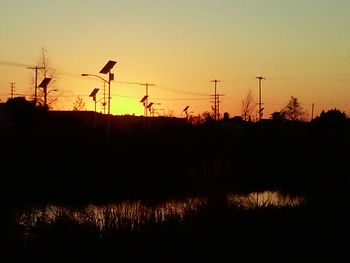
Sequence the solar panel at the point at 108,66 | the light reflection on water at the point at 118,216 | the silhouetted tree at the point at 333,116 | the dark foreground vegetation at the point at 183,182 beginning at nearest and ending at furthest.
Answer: the dark foreground vegetation at the point at 183,182 < the light reflection on water at the point at 118,216 < the solar panel at the point at 108,66 < the silhouetted tree at the point at 333,116

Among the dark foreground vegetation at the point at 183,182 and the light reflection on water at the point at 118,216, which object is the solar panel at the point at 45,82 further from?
the light reflection on water at the point at 118,216

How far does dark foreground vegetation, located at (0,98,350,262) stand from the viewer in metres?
13.0

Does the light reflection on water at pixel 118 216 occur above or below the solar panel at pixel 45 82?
below

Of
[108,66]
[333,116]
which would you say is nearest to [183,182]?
[108,66]

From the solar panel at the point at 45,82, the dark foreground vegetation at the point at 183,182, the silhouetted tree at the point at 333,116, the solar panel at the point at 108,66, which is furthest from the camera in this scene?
the silhouetted tree at the point at 333,116

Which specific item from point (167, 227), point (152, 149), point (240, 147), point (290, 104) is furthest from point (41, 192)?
point (290, 104)

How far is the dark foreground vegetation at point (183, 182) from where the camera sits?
13000mm

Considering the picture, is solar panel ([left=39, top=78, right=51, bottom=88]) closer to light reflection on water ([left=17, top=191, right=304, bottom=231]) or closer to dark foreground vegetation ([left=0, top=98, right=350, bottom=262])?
dark foreground vegetation ([left=0, top=98, right=350, bottom=262])

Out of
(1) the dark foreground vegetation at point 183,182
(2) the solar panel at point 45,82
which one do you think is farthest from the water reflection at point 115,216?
(2) the solar panel at point 45,82

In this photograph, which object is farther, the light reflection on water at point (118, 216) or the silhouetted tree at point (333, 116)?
the silhouetted tree at point (333, 116)

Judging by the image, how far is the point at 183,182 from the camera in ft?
102

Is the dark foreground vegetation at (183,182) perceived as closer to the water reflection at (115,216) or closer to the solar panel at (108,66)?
the water reflection at (115,216)

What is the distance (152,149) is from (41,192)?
12.5 metres

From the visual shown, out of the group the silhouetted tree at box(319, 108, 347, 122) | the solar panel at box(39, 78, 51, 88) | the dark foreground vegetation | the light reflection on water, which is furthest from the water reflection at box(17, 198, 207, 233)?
the silhouetted tree at box(319, 108, 347, 122)
